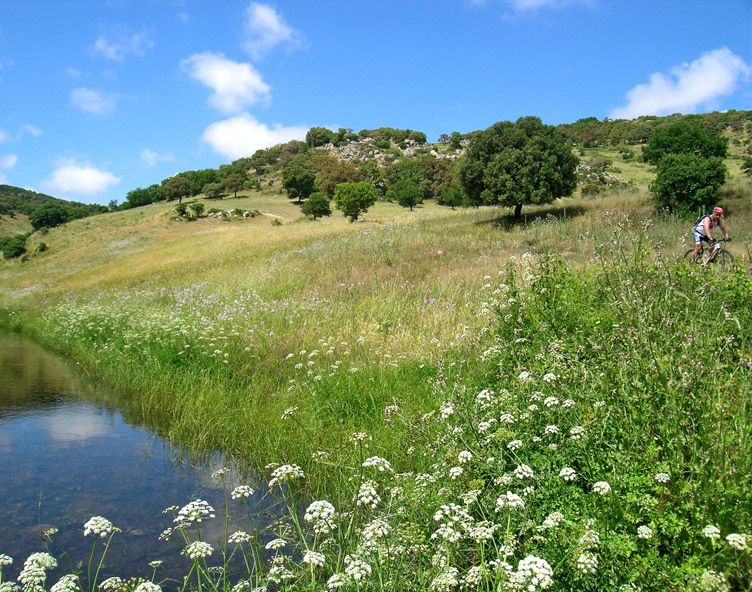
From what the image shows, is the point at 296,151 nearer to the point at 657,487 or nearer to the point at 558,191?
the point at 558,191

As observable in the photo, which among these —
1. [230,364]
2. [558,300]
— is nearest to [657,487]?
[558,300]

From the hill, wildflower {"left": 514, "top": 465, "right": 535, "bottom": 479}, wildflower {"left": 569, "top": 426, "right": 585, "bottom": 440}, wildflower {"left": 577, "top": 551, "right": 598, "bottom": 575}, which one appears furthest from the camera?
the hill

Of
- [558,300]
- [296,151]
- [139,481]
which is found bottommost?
[139,481]

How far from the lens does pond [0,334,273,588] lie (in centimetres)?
412

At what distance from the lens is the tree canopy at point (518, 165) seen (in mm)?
23625

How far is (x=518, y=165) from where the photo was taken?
78.4ft

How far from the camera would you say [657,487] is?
257 cm

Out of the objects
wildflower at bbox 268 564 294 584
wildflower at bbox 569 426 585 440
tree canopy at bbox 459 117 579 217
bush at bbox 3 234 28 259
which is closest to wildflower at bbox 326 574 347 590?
wildflower at bbox 268 564 294 584

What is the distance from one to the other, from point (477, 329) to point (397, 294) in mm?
3779

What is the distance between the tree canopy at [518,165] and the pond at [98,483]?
20.4 metres

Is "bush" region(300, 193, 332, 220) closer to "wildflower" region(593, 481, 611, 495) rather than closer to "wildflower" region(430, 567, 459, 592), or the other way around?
"wildflower" region(593, 481, 611, 495)

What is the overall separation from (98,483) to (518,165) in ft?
75.4

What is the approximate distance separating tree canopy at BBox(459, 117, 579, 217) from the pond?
20.4 m

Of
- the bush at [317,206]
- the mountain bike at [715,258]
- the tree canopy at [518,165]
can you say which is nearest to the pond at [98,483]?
the mountain bike at [715,258]
